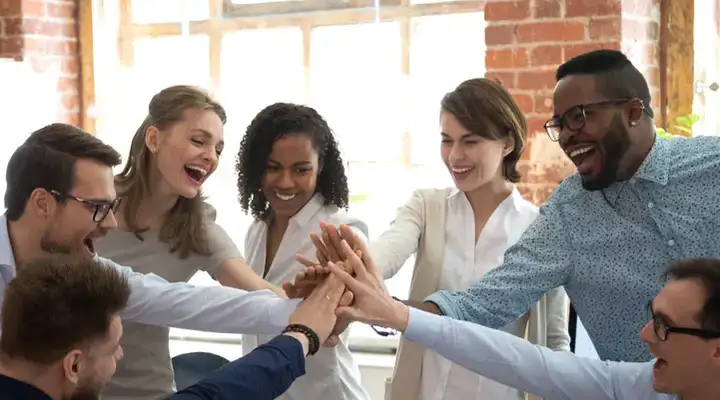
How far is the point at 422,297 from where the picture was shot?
266 centimetres

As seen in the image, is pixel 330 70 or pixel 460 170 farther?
pixel 330 70

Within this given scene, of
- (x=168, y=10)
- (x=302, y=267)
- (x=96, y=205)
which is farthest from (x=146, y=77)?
(x=96, y=205)

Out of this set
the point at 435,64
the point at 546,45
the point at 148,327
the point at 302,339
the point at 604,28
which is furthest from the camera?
the point at 435,64

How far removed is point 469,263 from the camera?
2658 millimetres

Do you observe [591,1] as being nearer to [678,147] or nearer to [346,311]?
[678,147]

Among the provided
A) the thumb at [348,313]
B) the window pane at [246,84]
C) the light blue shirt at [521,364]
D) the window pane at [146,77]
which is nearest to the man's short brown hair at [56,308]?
the thumb at [348,313]

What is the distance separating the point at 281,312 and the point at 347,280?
8.4 inches

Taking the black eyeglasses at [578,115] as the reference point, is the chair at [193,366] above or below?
below

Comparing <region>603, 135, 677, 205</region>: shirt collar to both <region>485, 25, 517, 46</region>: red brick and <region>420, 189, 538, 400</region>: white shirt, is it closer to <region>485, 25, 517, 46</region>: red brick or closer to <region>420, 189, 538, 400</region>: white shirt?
<region>420, 189, 538, 400</region>: white shirt

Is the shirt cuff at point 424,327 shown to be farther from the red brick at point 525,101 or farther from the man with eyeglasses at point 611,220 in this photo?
the red brick at point 525,101

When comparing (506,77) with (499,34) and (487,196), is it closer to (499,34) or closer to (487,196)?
(499,34)

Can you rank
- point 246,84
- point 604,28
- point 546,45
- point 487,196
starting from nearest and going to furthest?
point 487,196 < point 604,28 < point 546,45 < point 246,84

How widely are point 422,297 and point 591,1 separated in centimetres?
142

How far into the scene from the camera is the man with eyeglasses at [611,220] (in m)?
2.27
